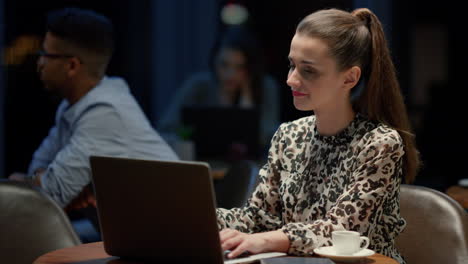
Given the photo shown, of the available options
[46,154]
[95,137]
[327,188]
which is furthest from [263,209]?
[46,154]

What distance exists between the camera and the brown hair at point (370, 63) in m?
2.08

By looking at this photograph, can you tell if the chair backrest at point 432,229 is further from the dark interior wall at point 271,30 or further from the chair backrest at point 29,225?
the dark interior wall at point 271,30

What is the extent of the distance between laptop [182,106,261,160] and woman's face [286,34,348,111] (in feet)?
9.18

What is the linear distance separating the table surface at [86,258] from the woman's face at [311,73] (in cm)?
44

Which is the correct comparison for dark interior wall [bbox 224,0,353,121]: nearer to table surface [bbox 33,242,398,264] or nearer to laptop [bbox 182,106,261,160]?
laptop [bbox 182,106,261,160]

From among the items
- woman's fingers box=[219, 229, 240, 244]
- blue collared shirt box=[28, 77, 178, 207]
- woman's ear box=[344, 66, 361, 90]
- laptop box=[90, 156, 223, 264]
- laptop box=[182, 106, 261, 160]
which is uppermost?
woman's ear box=[344, 66, 361, 90]

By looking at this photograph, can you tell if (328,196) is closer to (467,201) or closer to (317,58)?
(317,58)

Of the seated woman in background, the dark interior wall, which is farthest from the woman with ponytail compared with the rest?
the dark interior wall

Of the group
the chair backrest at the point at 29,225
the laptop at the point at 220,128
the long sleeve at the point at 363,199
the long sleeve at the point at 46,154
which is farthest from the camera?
the laptop at the point at 220,128

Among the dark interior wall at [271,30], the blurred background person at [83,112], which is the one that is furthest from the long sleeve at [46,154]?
the dark interior wall at [271,30]

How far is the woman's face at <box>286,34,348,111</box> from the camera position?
2033 millimetres

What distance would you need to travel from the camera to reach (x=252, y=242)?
1814 millimetres

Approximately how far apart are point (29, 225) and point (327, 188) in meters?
1.00

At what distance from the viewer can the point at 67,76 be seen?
11.3 feet
